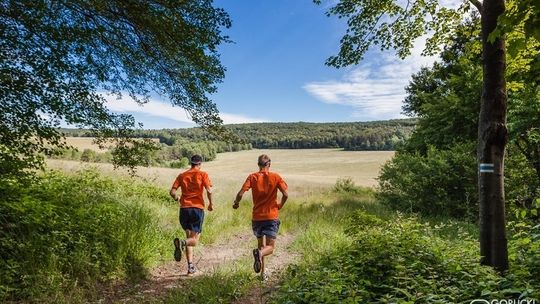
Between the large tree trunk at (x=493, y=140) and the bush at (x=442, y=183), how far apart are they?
11.0 m

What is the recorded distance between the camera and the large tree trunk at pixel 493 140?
4066mm

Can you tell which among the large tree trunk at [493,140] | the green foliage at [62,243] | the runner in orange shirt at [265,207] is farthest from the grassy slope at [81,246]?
Answer: the large tree trunk at [493,140]

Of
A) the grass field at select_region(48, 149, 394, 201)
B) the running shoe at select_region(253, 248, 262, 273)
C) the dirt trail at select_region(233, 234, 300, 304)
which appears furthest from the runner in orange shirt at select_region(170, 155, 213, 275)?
the grass field at select_region(48, 149, 394, 201)

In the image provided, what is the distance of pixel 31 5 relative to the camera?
24.2 ft

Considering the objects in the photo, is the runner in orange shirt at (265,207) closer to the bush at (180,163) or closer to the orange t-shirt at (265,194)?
the orange t-shirt at (265,194)

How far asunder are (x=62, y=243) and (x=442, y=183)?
1491 centimetres

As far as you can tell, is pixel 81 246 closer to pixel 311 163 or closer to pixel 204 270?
pixel 204 270

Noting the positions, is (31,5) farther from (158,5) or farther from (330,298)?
(330,298)

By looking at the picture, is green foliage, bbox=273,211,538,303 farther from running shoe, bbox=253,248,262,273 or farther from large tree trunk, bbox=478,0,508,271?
running shoe, bbox=253,248,262,273

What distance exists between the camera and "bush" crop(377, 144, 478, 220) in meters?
15.2

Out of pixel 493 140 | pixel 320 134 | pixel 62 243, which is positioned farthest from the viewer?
pixel 320 134

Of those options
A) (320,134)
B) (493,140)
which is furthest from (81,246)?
(320,134)

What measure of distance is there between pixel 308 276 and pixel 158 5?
23.3 feet

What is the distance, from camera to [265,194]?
22.2ft
